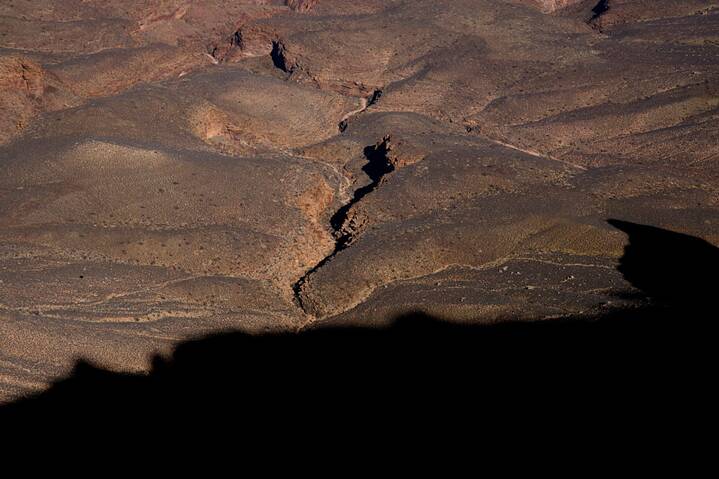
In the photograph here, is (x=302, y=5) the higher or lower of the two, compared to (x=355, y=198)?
higher

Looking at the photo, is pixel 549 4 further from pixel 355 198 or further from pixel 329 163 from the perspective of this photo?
pixel 355 198

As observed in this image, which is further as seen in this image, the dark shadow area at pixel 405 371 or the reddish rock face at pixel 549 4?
the reddish rock face at pixel 549 4

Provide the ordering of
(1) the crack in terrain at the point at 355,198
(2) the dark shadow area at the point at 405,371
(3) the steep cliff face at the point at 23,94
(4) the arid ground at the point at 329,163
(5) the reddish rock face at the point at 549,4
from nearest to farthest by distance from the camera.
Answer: (2) the dark shadow area at the point at 405,371, (4) the arid ground at the point at 329,163, (1) the crack in terrain at the point at 355,198, (3) the steep cliff face at the point at 23,94, (5) the reddish rock face at the point at 549,4

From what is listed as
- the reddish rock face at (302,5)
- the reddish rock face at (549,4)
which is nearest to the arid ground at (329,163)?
the reddish rock face at (549,4)

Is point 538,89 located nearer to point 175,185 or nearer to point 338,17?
point 338,17

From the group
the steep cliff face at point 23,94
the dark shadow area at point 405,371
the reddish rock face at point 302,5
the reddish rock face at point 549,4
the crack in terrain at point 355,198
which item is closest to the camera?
the dark shadow area at point 405,371

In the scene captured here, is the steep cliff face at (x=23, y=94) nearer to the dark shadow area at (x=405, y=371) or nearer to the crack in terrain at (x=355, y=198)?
the crack in terrain at (x=355, y=198)

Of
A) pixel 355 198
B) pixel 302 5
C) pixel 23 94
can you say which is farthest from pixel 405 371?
pixel 302 5
